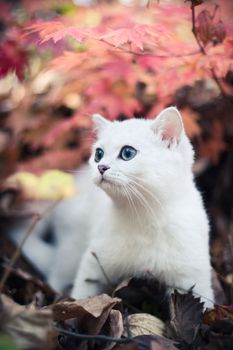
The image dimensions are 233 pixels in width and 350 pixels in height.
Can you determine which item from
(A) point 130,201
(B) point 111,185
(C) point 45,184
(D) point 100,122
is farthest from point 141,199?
(C) point 45,184

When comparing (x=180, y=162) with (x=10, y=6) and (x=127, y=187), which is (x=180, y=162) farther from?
(x=10, y=6)

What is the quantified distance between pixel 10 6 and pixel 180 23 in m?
1.55

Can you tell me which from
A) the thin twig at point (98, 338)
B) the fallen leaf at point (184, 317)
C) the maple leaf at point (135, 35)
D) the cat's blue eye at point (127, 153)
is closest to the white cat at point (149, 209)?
the cat's blue eye at point (127, 153)

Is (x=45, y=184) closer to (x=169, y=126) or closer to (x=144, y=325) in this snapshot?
(x=169, y=126)

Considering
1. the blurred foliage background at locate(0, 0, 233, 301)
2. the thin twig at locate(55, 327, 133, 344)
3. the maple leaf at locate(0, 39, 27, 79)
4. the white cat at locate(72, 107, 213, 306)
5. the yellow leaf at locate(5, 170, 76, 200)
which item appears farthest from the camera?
the yellow leaf at locate(5, 170, 76, 200)

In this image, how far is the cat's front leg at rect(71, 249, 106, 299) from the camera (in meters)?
2.19

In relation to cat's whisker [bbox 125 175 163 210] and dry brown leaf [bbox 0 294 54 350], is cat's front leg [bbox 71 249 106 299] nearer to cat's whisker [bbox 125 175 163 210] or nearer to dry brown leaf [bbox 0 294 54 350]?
cat's whisker [bbox 125 175 163 210]

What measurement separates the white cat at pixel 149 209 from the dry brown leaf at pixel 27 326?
2.12 ft

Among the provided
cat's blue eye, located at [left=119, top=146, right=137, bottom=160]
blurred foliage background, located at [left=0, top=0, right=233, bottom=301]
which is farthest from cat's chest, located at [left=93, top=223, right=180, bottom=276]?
blurred foliage background, located at [left=0, top=0, right=233, bottom=301]

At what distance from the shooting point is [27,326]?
1.39 metres

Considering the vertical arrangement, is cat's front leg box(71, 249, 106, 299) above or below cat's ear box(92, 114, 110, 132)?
below

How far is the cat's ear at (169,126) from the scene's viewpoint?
1.92 metres

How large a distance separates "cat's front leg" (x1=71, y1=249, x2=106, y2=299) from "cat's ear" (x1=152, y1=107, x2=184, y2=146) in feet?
2.30

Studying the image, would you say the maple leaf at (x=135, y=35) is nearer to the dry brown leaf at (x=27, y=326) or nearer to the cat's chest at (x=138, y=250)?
the cat's chest at (x=138, y=250)
